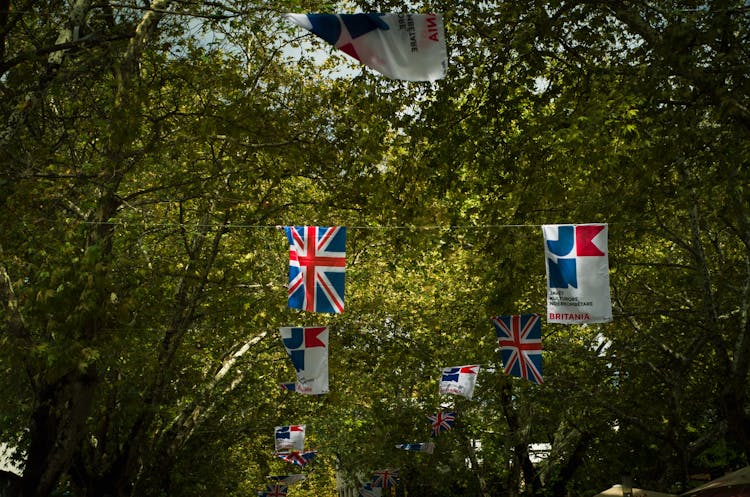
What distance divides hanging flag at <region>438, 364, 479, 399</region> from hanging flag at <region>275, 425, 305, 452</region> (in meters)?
7.61

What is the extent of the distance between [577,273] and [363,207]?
12.7 ft

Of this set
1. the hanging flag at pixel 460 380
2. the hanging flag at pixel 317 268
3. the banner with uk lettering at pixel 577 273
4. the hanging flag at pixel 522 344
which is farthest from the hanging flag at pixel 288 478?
the banner with uk lettering at pixel 577 273

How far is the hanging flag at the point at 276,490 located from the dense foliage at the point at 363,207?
46.1 feet

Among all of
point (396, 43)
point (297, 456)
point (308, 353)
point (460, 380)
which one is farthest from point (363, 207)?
point (297, 456)

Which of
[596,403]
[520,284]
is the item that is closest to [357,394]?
[596,403]

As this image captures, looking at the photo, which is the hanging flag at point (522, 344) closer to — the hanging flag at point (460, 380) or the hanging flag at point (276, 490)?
the hanging flag at point (460, 380)

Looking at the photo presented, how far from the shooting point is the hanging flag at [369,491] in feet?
119

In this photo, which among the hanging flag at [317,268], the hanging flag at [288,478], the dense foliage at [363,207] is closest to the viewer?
the dense foliage at [363,207]

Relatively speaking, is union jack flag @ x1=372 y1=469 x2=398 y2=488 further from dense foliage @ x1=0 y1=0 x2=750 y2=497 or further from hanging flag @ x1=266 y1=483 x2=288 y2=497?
dense foliage @ x1=0 y1=0 x2=750 y2=497

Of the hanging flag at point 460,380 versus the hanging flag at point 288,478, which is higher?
the hanging flag at point 460,380

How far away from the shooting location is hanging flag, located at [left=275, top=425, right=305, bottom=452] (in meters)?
26.3

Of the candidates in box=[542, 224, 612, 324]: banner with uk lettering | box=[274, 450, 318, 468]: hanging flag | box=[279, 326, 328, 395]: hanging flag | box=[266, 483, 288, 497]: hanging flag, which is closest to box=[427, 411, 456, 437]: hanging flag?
box=[274, 450, 318, 468]: hanging flag

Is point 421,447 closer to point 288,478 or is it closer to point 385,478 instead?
point 385,478

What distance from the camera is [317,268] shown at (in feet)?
41.6
